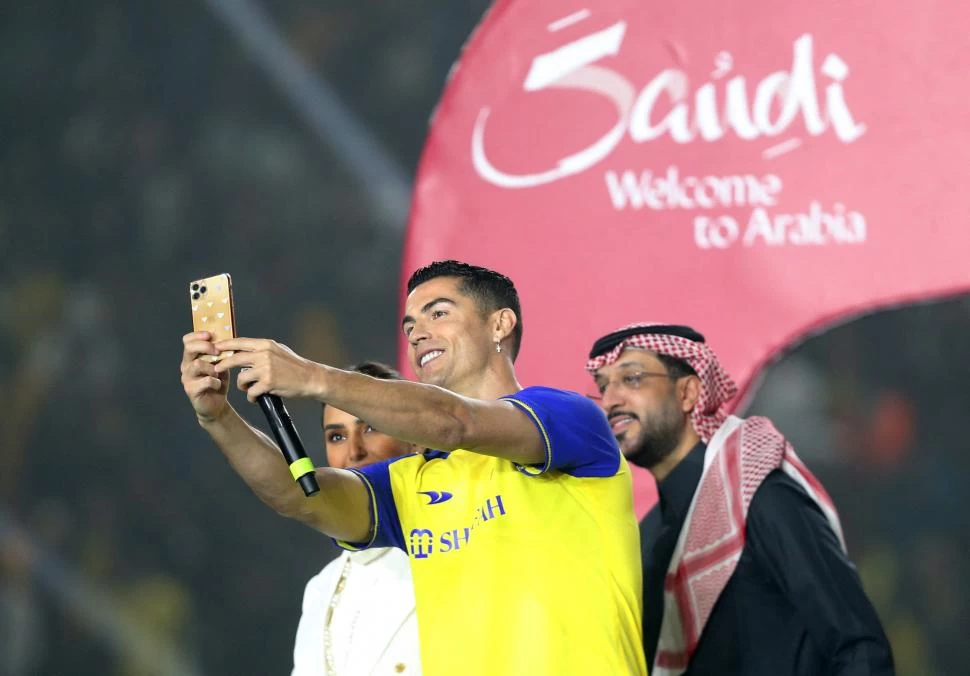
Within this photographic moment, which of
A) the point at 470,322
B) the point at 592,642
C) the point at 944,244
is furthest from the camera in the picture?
the point at 944,244

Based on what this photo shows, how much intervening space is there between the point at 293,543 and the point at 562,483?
2.14 m

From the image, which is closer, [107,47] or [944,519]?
[944,519]

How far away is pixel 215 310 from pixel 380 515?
51 cm

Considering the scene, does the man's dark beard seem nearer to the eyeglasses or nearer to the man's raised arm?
the eyeglasses

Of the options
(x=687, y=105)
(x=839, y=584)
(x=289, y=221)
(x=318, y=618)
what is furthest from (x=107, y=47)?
(x=839, y=584)

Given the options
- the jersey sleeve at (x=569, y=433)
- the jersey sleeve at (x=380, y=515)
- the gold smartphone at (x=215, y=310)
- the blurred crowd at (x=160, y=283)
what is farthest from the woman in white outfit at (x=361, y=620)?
the blurred crowd at (x=160, y=283)

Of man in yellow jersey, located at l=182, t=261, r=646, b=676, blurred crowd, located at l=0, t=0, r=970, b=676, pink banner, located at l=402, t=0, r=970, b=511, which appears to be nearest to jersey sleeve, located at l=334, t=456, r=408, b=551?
man in yellow jersey, located at l=182, t=261, r=646, b=676

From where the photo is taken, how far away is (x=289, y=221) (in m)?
4.10

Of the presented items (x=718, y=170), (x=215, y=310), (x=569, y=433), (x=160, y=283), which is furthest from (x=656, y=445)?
(x=160, y=283)

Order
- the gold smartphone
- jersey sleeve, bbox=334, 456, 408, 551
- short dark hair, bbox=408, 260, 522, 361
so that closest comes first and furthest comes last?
the gold smartphone, jersey sleeve, bbox=334, 456, 408, 551, short dark hair, bbox=408, 260, 522, 361

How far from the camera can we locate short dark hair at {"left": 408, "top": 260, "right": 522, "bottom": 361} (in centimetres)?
219

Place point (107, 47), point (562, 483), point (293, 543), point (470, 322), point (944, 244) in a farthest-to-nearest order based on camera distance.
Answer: point (107, 47)
point (293, 543)
point (944, 244)
point (470, 322)
point (562, 483)

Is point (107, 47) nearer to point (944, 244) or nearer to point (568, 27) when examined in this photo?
point (568, 27)

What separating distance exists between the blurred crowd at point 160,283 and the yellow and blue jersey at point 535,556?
1940mm
